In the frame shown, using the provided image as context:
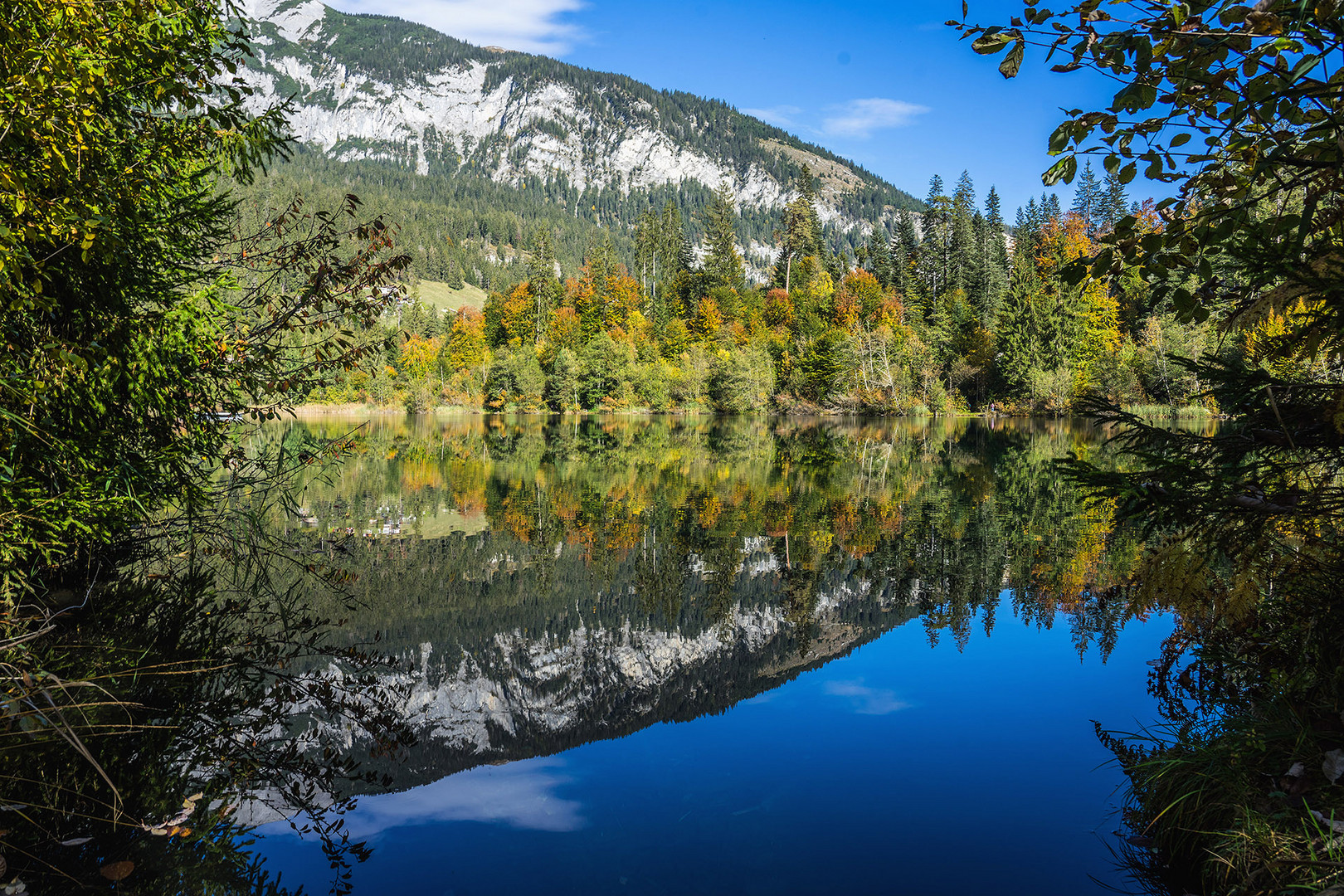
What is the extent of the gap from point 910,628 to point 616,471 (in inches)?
543

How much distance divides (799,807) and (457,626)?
438 cm

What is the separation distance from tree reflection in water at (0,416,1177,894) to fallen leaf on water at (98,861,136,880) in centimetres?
2

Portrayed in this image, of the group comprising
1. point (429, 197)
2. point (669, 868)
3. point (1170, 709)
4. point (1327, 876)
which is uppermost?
point (429, 197)

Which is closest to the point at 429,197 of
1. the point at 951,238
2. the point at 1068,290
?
the point at 951,238

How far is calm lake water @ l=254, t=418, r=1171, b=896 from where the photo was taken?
397cm

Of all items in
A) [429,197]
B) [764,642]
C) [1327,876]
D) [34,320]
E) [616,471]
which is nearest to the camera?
[1327,876]

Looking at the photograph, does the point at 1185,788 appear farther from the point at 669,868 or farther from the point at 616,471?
the point at 616,471

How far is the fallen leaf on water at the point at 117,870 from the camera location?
331 centimetres

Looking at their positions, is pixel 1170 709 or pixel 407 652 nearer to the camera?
pixel 1170 709

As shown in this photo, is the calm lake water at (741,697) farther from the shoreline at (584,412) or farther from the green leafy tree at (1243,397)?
the shoreline at (584,412)

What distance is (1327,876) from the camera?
269 centimetres

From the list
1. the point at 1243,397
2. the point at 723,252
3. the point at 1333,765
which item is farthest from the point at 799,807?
the point at 723,252

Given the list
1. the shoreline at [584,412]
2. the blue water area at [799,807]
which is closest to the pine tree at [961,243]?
the shoreline at [584,412]

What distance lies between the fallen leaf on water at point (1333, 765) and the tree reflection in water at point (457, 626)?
3.51 m
